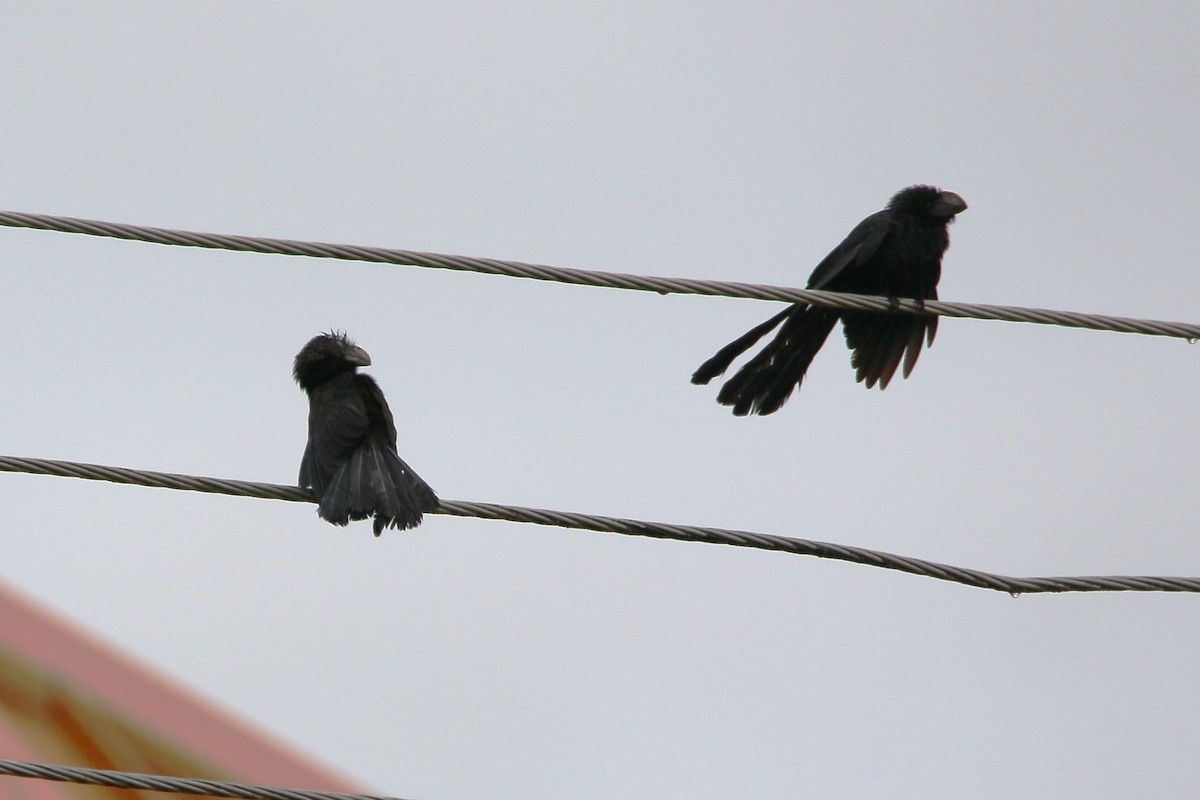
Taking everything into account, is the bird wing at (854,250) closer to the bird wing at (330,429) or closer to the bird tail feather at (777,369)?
the bird tail feather at (777,369)

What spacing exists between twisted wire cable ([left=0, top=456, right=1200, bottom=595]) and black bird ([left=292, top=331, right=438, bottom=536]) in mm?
635

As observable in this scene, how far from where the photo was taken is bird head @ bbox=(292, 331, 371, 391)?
19.8ft

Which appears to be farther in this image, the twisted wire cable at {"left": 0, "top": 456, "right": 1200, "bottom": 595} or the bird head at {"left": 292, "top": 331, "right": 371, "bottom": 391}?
the bird head at {"left": 292, "top": 331, "right": 371, "bottom": 391}

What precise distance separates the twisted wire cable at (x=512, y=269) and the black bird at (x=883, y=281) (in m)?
1.72

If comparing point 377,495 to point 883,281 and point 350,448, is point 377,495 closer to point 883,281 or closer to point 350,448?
point 350,448

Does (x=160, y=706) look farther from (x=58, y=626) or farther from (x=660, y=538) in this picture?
(x=660, y=538)

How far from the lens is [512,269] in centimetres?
408

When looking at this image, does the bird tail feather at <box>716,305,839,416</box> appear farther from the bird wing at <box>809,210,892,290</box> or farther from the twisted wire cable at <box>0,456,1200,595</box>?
the twisted wire cable at <box>0,456,1200,595</box>

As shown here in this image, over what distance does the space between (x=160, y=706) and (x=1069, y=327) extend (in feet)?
24.2

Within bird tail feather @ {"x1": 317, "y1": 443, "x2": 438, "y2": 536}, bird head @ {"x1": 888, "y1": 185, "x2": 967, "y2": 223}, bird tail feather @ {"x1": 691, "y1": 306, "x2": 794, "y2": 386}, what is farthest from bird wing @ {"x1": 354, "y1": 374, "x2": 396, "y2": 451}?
bird head @ {"x1": 888, "y1": 185, "x2": 967, "y2": 223}

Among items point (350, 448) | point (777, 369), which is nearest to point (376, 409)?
point (350, 448)

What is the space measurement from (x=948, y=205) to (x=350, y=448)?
120 inches

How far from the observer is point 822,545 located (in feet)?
13.1

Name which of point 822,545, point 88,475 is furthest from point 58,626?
point 822,545
